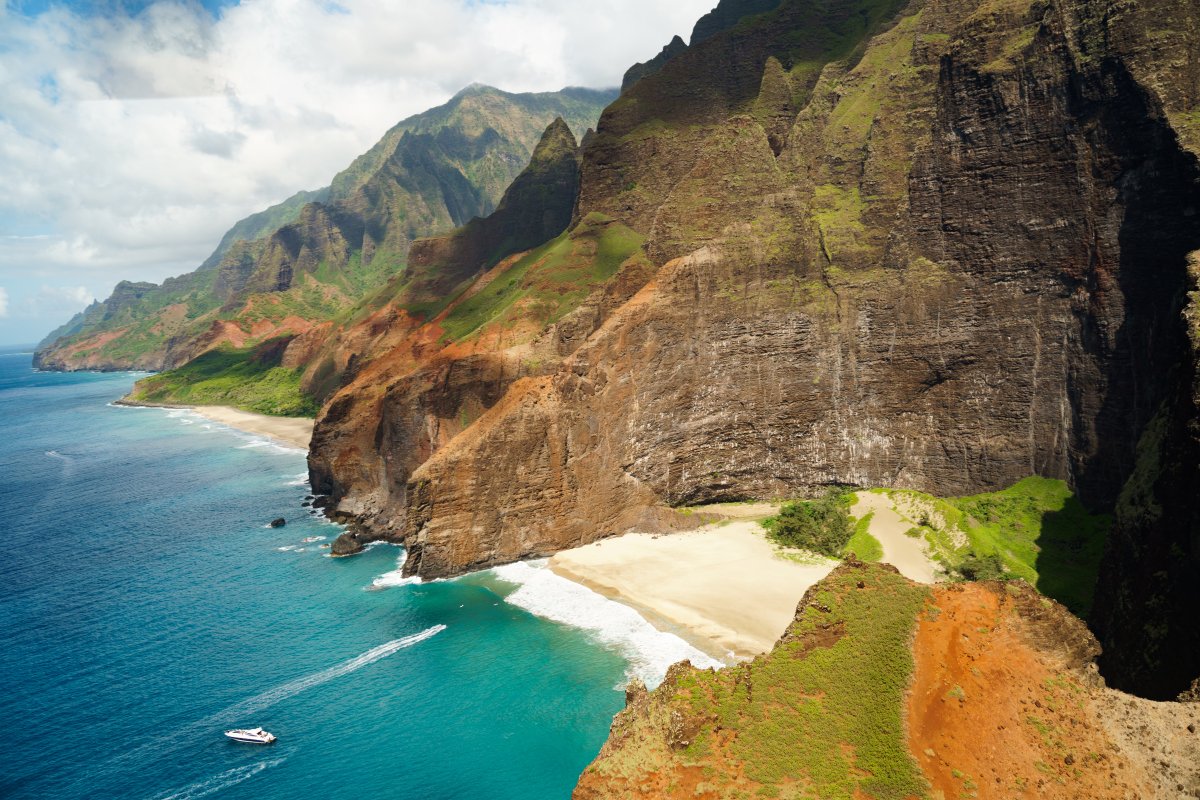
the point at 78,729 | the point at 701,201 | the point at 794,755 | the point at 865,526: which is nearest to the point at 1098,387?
the point at 865,526

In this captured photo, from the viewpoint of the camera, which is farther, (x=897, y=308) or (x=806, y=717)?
(x=897, y=308)

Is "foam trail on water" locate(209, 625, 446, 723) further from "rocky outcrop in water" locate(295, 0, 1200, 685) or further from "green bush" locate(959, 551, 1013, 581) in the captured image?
"green bush" locate(959, 551, 1013, 581)

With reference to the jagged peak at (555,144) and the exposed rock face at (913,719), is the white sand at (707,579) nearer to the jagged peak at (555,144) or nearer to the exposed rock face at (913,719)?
the exposed rock face at (913,719)

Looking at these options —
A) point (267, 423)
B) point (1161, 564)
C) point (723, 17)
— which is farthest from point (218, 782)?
point (723, 17)

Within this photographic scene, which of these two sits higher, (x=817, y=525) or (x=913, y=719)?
(x=913, y=719)

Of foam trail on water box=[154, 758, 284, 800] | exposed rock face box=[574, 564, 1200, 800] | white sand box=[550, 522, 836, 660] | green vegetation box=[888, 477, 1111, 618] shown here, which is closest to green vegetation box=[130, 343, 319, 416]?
white sand box=[550, 522, 836, 660]

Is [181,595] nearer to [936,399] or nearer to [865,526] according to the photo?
[865,526]

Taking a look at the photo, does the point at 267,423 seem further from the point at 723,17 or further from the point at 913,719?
the point at 913,719

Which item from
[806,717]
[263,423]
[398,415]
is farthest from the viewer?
[263,423]
